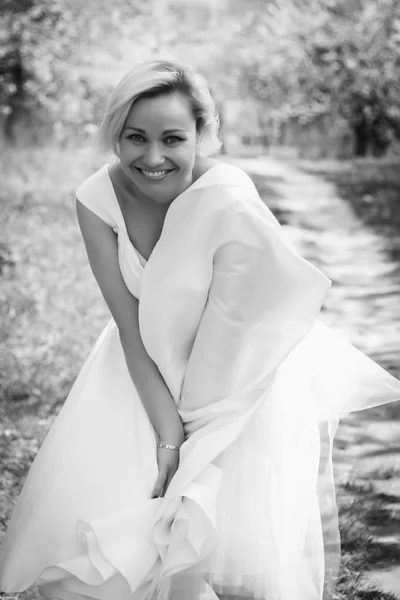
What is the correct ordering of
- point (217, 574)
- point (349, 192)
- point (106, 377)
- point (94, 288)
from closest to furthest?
1. point (217, 574)
2. point (106, 377)
3. point (94, 288)
4. point (349, 192)

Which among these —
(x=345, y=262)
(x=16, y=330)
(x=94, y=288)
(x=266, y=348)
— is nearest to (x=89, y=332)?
(x=16, y=330)

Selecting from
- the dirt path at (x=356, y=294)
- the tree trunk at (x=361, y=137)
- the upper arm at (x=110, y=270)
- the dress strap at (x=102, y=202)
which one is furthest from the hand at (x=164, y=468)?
the tree trunk at (x=361, y=137)

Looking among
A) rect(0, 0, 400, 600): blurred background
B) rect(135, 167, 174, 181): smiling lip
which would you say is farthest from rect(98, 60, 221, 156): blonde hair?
rect(0, 0, 400, 600): blurred background

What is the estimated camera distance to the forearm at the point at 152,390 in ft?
6.92

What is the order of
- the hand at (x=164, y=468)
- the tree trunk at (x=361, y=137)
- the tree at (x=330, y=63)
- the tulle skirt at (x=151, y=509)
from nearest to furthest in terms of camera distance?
the tulle skirt at (x=151, y=509), the hand at (x=164, y=468), the tree at (x=330, y=63), the tree trunk at (x=361, y=137)

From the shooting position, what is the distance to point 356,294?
5.66 metres

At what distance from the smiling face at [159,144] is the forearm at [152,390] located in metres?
0.38

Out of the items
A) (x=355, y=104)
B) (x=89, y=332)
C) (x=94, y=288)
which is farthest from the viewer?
(x=355, y=104)

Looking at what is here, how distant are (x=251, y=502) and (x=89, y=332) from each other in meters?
2.94

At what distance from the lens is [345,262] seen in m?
6.39

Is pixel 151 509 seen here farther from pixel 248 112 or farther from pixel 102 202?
pixel 248 112

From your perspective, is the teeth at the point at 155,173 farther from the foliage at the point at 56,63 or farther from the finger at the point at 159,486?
the foliage at the point at 56,63

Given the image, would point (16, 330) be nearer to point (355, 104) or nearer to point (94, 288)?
point (94, 288)

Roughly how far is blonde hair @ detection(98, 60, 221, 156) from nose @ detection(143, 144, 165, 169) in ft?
0.30
